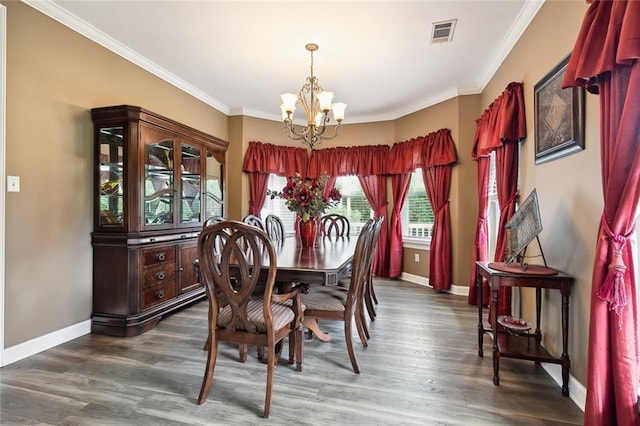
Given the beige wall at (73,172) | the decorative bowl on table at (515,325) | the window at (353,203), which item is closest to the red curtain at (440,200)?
the beige wall at (73,172)

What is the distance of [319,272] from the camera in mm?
1812

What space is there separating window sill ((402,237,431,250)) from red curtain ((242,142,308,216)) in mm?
2257

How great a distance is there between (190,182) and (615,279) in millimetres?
3643

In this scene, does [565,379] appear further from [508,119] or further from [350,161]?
[350,161]

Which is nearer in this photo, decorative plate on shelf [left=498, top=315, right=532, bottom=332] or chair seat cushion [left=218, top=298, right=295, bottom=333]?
chair seat cushion [left=218, top=298, right=295, bottom=333]

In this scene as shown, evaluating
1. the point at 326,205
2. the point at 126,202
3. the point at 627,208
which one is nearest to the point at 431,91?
the point at 326,205

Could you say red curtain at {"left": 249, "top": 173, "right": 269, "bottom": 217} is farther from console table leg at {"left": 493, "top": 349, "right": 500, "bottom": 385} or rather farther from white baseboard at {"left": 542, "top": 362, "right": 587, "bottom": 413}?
white baseboard at {"left": 542, "top": 362, "right": 587, "bottom": 413}

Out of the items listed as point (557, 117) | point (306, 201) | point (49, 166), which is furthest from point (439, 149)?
point (49, 166)

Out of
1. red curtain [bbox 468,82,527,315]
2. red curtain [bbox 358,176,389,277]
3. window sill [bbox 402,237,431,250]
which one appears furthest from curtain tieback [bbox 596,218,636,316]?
red curtain [bbox 358,176,389,277]

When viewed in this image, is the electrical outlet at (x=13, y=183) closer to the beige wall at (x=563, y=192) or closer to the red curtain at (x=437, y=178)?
the beige wall at (x=563, y=192)

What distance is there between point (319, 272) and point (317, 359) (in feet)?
2.92

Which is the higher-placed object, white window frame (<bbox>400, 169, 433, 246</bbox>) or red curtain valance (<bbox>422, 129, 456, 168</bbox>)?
red curtain valance (<bbox>422, 129, 456, 168</bbox>)

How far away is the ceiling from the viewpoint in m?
2.46

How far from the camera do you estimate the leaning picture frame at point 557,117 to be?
1.82 metres
